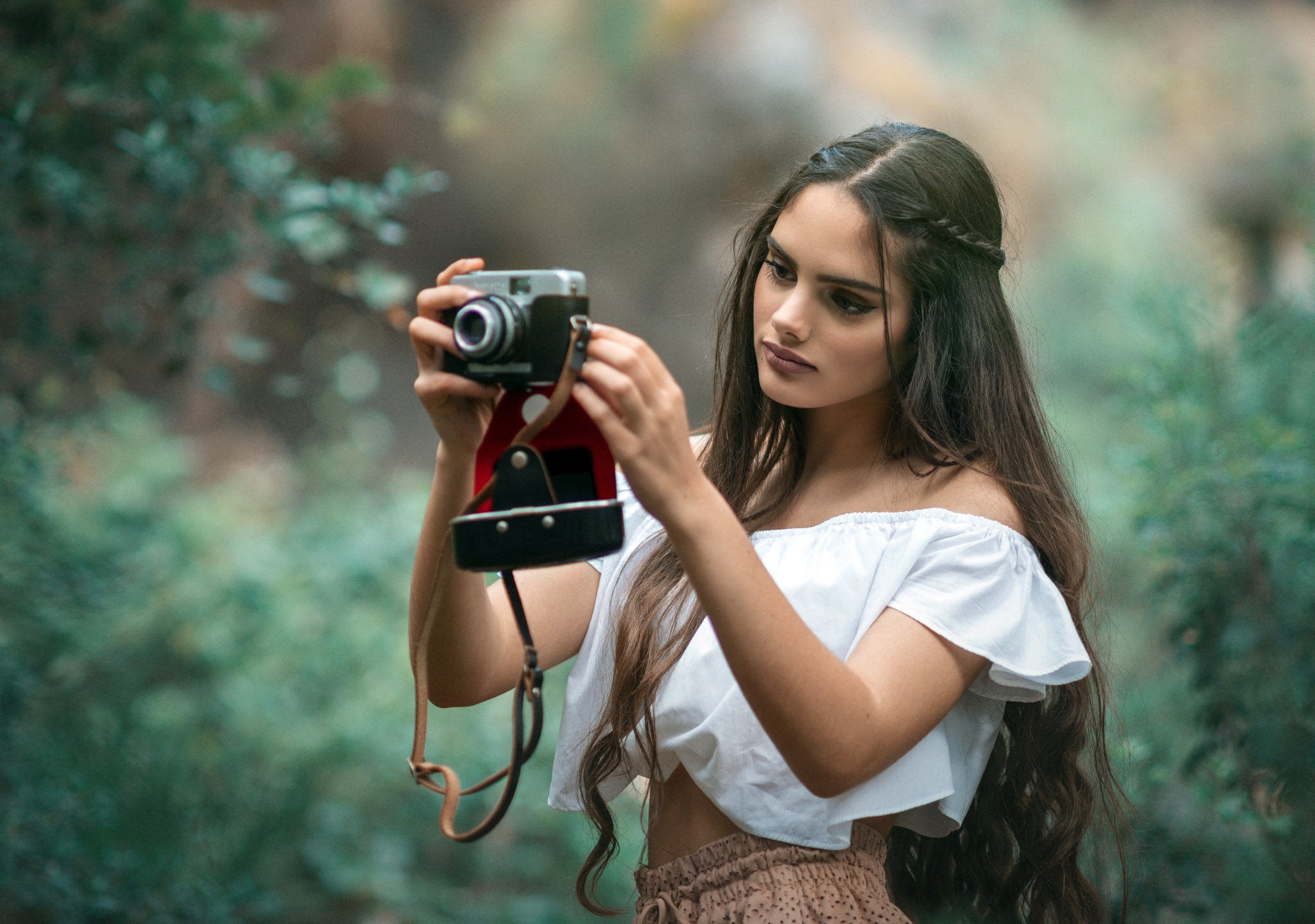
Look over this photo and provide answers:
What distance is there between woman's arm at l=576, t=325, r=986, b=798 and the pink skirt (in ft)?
0.76

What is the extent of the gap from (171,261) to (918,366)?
1.49 meters

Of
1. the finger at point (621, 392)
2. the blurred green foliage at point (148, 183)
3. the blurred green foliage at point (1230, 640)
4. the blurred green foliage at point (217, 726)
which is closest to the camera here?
the finger at point (621, 392)

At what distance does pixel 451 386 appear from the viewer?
105 centimetres

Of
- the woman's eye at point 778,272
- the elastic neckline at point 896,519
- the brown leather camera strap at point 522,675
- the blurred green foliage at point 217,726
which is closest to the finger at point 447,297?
the brown leather camera strap at point 522,675

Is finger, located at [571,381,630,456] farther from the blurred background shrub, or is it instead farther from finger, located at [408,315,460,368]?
the blurred background shrub

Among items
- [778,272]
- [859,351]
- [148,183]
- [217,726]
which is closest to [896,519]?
[859,351]

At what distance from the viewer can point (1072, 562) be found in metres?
1.28

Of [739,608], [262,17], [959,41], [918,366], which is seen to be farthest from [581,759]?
[959,41]

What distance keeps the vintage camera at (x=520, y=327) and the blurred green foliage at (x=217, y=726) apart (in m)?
1.56

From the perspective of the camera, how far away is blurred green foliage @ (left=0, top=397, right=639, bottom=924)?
2.19m

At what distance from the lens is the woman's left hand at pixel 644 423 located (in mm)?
944

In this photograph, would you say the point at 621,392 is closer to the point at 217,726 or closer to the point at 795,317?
the point at 795,317

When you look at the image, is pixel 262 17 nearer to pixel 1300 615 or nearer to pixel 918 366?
pixel 918 366

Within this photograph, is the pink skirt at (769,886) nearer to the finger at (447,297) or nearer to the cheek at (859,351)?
the cheek at (859,351)
